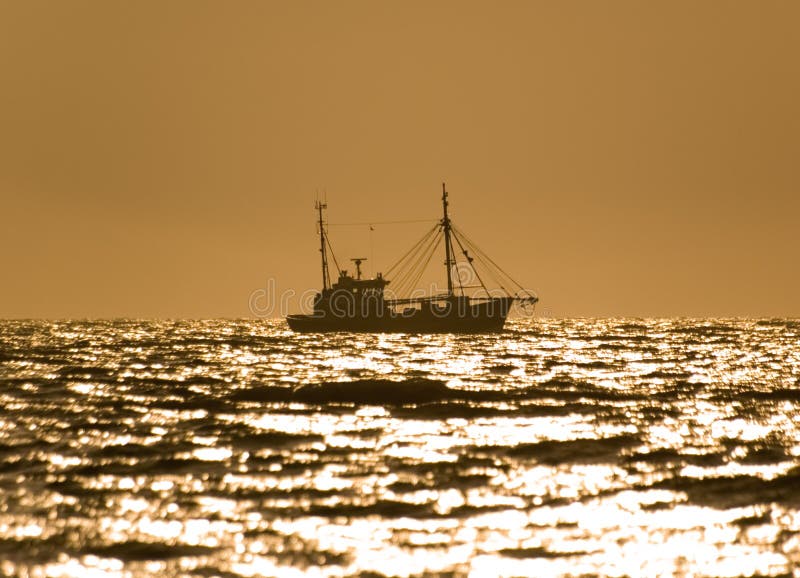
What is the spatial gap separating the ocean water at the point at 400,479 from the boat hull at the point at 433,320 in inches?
3162

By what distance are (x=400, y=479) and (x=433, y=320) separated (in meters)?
112

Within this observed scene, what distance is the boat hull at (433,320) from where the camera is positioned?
13612cm

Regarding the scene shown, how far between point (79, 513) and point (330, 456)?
384 inches

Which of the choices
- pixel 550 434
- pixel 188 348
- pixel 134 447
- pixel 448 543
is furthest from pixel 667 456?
pixel 188 348

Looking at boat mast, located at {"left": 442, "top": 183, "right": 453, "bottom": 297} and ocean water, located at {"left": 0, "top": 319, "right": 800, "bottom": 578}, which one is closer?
ocean water, located at {"left": 0, "top": 319, "right": 800, "bottom": 578}

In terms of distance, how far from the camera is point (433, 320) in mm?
137875

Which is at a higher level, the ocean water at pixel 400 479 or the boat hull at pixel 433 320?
the boat hull at pixel 433 320

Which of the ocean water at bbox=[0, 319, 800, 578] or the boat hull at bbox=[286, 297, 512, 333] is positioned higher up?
the boat hull at bbox=[286, 297, 512, 333]

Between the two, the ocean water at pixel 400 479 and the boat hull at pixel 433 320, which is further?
the boat hull at pixel 433 320

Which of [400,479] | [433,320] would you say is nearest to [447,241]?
[433,320]

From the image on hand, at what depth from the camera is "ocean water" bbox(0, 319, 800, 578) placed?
18.8 metres

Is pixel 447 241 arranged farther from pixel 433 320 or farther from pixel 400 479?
pixel 400 479

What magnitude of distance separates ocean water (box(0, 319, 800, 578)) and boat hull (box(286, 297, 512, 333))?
8031 centimetres

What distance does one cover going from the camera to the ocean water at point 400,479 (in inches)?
739
